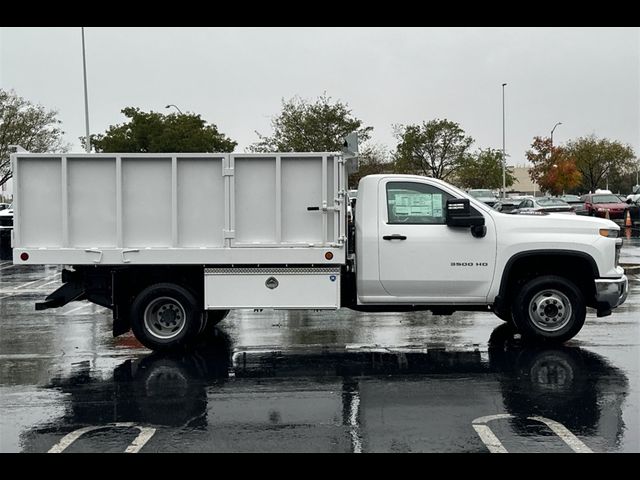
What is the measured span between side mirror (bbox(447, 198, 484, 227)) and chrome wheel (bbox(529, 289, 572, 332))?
3.74 ft

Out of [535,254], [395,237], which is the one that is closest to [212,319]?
[395,237]

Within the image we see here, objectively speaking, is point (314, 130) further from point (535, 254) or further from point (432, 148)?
point (535, 254)

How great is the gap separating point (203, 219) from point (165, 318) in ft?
4.33

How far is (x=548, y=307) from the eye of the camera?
9469 millimetres

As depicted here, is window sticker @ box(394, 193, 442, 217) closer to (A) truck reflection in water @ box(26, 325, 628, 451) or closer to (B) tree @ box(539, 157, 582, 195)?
(A) truck reflection in water @ box(26, 325, 628, 451)

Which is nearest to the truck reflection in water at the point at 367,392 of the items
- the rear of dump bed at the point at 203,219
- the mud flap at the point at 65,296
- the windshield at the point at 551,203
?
the rear of dump bed at the point at 203,219

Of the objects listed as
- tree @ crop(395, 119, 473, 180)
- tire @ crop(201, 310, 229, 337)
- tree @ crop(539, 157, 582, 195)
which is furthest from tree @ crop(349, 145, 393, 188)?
tire @ crop(201, 310, 229, 337)

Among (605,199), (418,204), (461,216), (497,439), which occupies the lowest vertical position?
(497,439)

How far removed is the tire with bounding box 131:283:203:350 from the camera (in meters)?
9.48

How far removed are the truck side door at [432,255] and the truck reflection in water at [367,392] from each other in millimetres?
742
